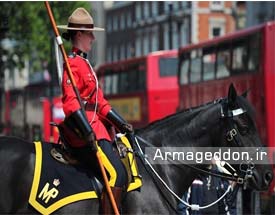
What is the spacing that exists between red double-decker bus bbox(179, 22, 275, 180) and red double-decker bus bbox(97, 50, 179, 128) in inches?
133

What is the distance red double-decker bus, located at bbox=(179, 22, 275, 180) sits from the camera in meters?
17.4

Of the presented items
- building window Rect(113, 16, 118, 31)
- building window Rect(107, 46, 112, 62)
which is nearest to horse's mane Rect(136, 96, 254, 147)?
building window Rect(113, 16, 118, 31)

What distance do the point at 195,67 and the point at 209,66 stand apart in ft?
4.77

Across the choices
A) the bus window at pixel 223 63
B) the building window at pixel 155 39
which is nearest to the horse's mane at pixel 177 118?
the bus window at pixel 223 63

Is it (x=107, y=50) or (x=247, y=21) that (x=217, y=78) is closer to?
(x=247, y=21)

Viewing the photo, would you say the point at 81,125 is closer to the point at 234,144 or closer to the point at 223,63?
the point at 234,144

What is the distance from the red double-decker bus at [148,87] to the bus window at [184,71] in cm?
255

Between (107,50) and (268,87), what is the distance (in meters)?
62.6

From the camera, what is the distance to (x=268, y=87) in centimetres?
1741

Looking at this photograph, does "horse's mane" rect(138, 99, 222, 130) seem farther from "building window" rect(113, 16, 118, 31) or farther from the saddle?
"building window" rect(113, 16, 118, 31)

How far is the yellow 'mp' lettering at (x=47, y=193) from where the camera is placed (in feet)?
20.7

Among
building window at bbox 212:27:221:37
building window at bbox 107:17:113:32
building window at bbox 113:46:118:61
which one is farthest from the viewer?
building window at bbox 107:17:113:32

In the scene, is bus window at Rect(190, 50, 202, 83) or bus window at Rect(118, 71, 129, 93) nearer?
bus window at Rect(190, 50, 202, 83)

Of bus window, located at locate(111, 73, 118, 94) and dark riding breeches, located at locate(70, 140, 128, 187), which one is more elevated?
dark riding breeches, located at locate(70, 140, 128, 187)
